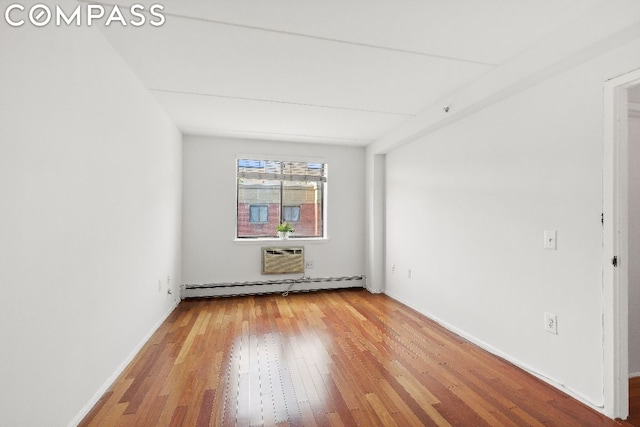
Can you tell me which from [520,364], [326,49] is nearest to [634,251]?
[520,364]

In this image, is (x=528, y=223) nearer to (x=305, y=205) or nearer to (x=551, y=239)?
(x=551, y=239)

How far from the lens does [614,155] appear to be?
6.03 ft

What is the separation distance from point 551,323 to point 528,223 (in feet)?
2.46

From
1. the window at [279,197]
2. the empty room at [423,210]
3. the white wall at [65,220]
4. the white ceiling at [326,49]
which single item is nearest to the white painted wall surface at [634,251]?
the empty room at [423,210]

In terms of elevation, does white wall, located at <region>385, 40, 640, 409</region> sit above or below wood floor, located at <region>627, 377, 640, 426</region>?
above

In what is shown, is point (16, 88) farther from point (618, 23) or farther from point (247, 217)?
point (247, 217)

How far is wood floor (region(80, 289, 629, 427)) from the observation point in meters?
1.84

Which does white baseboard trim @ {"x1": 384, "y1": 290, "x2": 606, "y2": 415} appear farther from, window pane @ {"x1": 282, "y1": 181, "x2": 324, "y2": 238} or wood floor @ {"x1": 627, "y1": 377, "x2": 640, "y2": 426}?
window pane @ {"x1": 282, "y1": 181, "x2": 324, "y2": 238}

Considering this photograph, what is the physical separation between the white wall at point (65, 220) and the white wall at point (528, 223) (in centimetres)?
310

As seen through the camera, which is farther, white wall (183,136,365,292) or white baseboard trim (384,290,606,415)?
white wall (183,136,365,292)

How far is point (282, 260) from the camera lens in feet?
15.8

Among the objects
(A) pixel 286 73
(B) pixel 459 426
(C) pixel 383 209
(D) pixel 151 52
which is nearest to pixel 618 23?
(A) pixel 286 73

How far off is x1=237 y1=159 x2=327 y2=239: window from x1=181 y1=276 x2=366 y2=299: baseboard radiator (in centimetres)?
75

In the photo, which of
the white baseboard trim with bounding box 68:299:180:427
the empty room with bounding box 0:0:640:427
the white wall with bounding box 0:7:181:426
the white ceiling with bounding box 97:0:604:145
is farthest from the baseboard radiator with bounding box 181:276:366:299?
the white ceiling with bounding box 97:0:604:145
